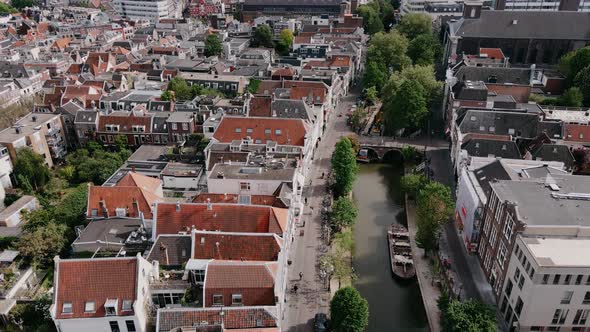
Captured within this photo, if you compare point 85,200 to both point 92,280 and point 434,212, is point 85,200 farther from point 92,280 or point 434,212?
→ point 434,212

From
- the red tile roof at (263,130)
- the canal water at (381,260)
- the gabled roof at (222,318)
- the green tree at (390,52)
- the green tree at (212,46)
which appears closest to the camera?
the gabled roof at (222,318)

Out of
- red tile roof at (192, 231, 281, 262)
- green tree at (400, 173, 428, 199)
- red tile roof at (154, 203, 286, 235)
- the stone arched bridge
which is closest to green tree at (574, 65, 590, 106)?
the stone arched bridge

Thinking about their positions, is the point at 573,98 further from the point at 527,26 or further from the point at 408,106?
the point at 408,106

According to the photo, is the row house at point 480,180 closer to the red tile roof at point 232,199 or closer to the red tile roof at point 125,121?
the red tile roof at point 232,199

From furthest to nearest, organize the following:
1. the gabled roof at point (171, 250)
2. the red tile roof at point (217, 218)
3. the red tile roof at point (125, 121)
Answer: the red tile roof at point (125, 121)
the red tile roof at point (217, 218)
the gabled roof at point (171, 250)

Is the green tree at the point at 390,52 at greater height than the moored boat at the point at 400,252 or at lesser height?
greater

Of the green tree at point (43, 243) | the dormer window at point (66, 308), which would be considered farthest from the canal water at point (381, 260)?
the green tree at point (43, 243)

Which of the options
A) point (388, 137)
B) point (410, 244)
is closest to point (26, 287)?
point (410, 244)
